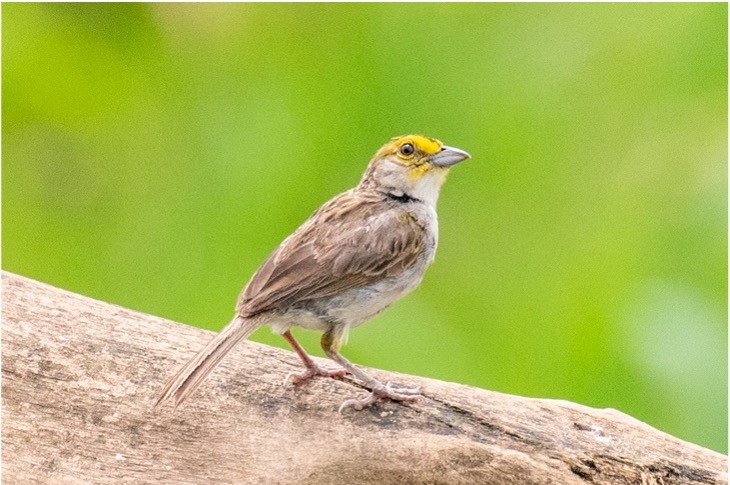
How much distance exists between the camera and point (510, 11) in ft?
19.1

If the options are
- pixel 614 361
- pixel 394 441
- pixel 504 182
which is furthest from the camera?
pixel 504 182

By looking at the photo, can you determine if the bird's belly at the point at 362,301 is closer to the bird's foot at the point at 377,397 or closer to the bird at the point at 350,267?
the bird at the point at 350,267

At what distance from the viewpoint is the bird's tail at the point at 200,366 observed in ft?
13.3

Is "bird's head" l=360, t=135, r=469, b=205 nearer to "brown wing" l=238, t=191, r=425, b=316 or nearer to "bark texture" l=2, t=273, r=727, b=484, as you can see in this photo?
"brown wing" l=238, t=191, r=425, b=316

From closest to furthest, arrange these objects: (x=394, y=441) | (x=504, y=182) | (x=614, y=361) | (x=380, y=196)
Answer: (x=394, y=441)
(x=380, y=196)
(x=614, y=361)
(x=504, y=182)

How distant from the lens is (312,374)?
4.68 m

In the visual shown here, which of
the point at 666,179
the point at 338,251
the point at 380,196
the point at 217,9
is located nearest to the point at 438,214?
the point at 380,196

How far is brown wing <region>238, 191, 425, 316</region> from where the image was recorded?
4.34 metres

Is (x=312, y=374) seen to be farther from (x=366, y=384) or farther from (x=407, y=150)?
(x=407, y=150)

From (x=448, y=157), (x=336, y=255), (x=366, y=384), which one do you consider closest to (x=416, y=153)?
(x=448, y=157)

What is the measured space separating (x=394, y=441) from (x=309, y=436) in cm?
34

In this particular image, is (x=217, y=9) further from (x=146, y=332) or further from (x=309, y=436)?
(x=309, y=436)

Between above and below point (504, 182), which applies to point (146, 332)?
below

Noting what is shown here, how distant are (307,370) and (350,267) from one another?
54cm
